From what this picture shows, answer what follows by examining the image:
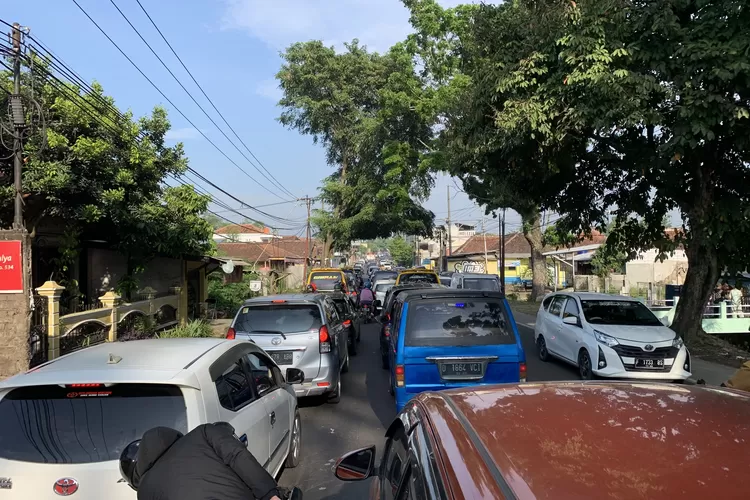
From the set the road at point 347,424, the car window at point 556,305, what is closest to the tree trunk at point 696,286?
the car window at point 556,305

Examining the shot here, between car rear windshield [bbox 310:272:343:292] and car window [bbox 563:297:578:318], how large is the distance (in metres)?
12.9

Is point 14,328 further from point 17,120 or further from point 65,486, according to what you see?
point 65,486

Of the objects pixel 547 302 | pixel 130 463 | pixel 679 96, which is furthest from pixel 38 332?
pixel 679 96

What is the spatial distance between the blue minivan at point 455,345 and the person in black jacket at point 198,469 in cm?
367

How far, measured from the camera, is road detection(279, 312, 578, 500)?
5.44m

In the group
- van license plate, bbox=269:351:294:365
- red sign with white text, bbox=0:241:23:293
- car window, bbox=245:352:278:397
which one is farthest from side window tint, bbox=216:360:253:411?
red sign with white text, bbox=0:241:23:293

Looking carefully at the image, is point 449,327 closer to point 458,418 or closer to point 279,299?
point 279,299

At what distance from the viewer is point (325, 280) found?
23562mm

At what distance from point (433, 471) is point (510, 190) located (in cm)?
1397

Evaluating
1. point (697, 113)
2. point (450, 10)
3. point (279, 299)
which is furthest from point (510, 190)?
point (450, 10)

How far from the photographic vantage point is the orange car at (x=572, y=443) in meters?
1.61

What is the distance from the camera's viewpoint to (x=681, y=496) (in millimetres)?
1519

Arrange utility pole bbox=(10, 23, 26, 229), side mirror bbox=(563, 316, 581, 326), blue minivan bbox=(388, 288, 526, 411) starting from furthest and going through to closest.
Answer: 1. side mirror bbox=(563, 316, 581, 326)
2. utility pole bbox=(10, 23, 26, 229)
3. blue minivan bbox=(388, 288, 526, 411)

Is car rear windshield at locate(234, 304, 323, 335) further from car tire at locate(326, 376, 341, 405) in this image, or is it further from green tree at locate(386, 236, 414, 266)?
green tree at locate(386, 236, 414, 266)
